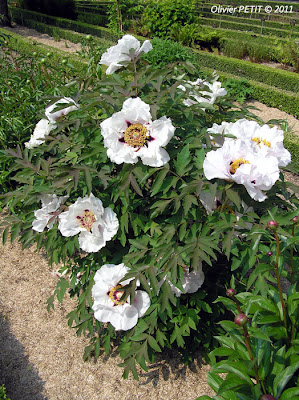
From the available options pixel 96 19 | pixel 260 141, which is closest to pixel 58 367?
pixel 260 141

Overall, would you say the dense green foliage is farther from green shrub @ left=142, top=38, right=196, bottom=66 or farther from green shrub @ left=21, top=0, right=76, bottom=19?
green shrub @ left=21, top=0, right=76, bottom=19

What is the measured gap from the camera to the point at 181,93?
2.14m

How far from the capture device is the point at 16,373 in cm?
260

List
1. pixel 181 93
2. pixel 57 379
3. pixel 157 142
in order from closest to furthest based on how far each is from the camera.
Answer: pixel 157 142 < pixel 181 93 < pixel 57 379

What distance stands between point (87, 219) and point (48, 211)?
405mm

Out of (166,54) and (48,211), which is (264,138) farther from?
(166,54)

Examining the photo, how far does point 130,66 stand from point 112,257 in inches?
46.3

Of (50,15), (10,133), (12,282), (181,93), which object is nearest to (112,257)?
(181,93)

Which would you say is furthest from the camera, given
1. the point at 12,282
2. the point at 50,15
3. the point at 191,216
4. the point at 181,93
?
the point at 50,15

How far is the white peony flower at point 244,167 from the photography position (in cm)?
162

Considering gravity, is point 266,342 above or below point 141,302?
above

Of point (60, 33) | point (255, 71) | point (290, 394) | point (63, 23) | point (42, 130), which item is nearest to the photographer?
point (290, 394)

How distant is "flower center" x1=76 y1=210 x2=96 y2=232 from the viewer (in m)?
2.03

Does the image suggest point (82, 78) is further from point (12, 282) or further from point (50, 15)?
point (50, 15)
